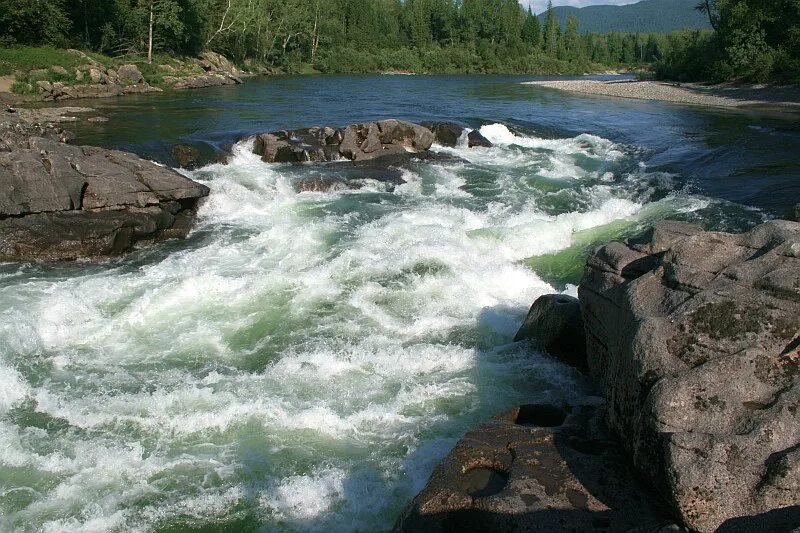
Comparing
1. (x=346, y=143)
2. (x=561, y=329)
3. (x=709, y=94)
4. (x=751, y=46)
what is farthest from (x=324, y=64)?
(x=561, y=329)

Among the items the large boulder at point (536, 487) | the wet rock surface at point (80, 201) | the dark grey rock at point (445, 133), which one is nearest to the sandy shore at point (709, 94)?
the dark grey rock at point (445, 133)

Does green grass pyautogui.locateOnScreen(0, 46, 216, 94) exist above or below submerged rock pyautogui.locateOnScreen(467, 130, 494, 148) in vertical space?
above

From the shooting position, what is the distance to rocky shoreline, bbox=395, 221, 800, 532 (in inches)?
160

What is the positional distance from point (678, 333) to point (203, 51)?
6383 centimetres

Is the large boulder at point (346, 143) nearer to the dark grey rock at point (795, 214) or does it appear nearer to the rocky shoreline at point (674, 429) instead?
the dark grey rock at point (795, 214)

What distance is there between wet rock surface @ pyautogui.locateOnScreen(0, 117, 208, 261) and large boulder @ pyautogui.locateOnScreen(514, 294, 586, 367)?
918cm

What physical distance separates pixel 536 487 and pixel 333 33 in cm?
9388

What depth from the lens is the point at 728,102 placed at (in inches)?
1556

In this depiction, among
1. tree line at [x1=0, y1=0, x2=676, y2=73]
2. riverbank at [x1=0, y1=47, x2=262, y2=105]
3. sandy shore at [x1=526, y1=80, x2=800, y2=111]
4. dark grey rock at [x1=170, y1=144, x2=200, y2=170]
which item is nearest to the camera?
dark grey rock at [x1=170, y1=144, x2=200, y2=170]

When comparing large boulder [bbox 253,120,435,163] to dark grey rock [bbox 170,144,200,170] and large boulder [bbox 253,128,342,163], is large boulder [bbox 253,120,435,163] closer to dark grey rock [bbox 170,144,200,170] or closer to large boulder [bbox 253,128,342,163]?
large boulder [bbox 253,128,342,163]

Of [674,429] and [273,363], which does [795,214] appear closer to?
[674,429]

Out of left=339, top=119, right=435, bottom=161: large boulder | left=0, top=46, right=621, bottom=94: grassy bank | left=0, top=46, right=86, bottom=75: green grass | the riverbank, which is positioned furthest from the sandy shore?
left=0, top=46, right=86, bottom=75: green grass

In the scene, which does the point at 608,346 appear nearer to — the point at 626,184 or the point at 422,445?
the point at 422,445

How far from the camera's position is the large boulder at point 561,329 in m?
7.84
